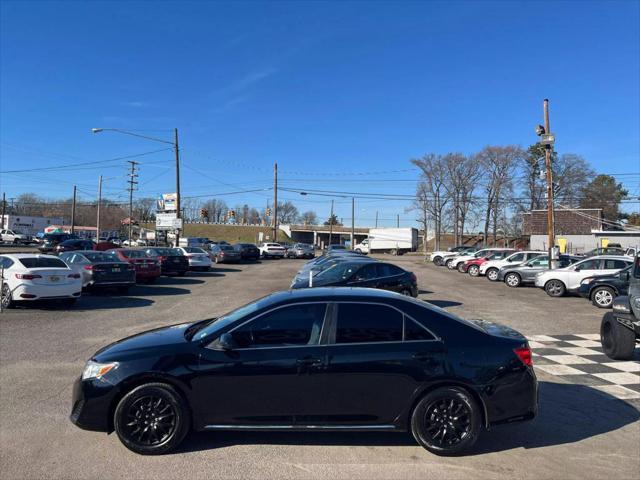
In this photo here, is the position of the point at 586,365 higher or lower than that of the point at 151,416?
lower

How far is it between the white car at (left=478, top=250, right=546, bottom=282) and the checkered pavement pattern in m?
15.4

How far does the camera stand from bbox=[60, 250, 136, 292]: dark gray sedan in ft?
51.3

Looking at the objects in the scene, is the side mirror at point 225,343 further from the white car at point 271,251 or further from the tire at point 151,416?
the white car at point 271,251

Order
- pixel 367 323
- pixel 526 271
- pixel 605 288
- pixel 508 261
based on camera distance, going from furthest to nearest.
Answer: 1. pixel 508 261
2. pixel 526 271
3. pixel 605 288
4. pixel 367 323

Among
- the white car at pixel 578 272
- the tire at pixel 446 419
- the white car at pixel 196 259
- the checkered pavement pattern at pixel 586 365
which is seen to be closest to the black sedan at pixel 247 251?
the white car at pixel 196 259

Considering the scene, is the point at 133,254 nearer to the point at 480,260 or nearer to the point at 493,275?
the point at 493,275

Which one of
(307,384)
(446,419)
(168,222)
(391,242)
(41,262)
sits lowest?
(446,419)

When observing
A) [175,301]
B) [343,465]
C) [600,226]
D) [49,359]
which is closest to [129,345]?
[343,465]

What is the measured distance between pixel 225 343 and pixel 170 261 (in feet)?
69.9

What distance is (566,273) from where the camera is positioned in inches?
728

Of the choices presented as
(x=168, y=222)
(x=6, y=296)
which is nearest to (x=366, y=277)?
(x=6, y=296)

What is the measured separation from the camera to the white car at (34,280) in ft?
39.8

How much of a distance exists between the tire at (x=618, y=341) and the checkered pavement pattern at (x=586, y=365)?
134 mm

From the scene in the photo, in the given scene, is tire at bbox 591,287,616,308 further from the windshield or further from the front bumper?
the front bumper
